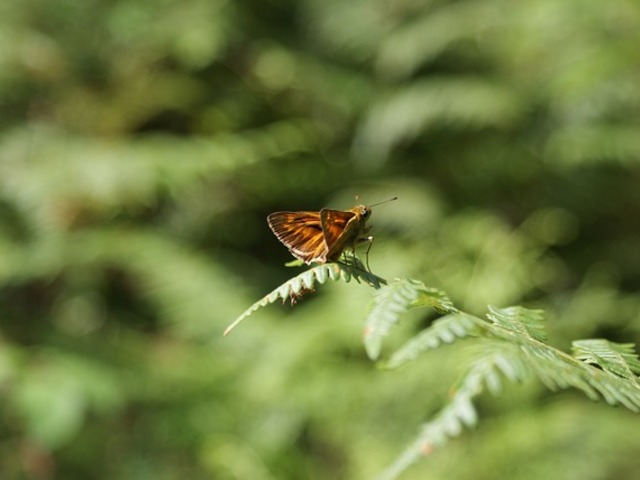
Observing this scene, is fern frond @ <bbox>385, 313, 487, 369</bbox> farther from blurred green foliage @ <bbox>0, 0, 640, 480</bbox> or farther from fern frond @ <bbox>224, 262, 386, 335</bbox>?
blurred green foliage @ <bbox>0, 0, 640, 480</bbox>

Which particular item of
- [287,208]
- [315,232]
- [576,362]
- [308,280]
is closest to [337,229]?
[315,232]

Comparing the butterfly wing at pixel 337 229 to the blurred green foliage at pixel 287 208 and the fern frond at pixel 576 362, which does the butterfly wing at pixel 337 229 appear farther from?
the blurred green foliage at pixel 287 208

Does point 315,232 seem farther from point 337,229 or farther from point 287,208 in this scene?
point 287,208

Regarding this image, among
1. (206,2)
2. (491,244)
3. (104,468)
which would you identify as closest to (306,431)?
(104,468)

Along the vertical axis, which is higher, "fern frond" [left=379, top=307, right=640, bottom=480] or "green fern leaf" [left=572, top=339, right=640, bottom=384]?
"fern frond" [left=379, top=307, right=640, bottom=480]

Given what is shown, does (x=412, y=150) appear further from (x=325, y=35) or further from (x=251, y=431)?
(x=251, y=431)

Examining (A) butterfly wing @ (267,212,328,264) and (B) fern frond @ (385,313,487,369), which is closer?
(B) fern frond @ (385,313,487,369)

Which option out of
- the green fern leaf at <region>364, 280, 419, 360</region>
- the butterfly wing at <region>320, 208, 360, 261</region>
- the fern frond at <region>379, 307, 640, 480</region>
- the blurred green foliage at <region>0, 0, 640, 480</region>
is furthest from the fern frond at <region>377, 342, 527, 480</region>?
the blurred green foliage at <region>0, 0, 640, 480</region>

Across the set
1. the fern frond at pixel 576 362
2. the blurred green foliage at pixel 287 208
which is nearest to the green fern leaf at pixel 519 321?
the fern frond at pixel 576 362
